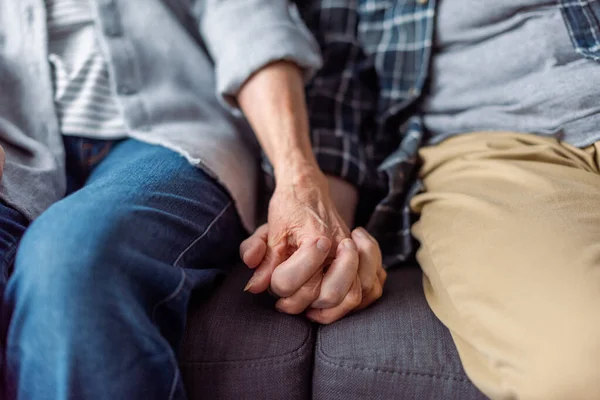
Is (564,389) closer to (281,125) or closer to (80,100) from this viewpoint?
(281,125)

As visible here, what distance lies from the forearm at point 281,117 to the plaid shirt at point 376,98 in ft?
0.31

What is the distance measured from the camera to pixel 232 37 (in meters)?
0.94

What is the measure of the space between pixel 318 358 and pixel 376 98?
579 millimetres

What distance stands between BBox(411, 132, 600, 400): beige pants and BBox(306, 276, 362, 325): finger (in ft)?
0.35

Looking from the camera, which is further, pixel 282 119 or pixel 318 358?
pixel 282 119

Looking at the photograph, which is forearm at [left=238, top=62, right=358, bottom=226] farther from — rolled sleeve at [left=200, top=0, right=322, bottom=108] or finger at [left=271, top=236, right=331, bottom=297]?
finger at [left=271, top=236, right=331, bottom=297]

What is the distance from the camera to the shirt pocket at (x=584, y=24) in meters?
0.81

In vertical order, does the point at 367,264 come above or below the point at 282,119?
below

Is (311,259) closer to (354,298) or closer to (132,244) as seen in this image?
(354,298)

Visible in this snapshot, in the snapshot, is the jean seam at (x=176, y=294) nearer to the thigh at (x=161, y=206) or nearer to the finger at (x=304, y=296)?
Answer: the thigh at (x=161, y=206)

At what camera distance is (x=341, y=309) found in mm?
734

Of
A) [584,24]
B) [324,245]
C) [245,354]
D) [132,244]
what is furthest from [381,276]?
[584,24]

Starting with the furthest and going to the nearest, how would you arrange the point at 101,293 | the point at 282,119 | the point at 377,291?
the point at 282,119, the point at 377,291, the point at 101,293

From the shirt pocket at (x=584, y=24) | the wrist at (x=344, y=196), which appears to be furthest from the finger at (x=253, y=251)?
the shirt pocket at (x=584, y=24)
